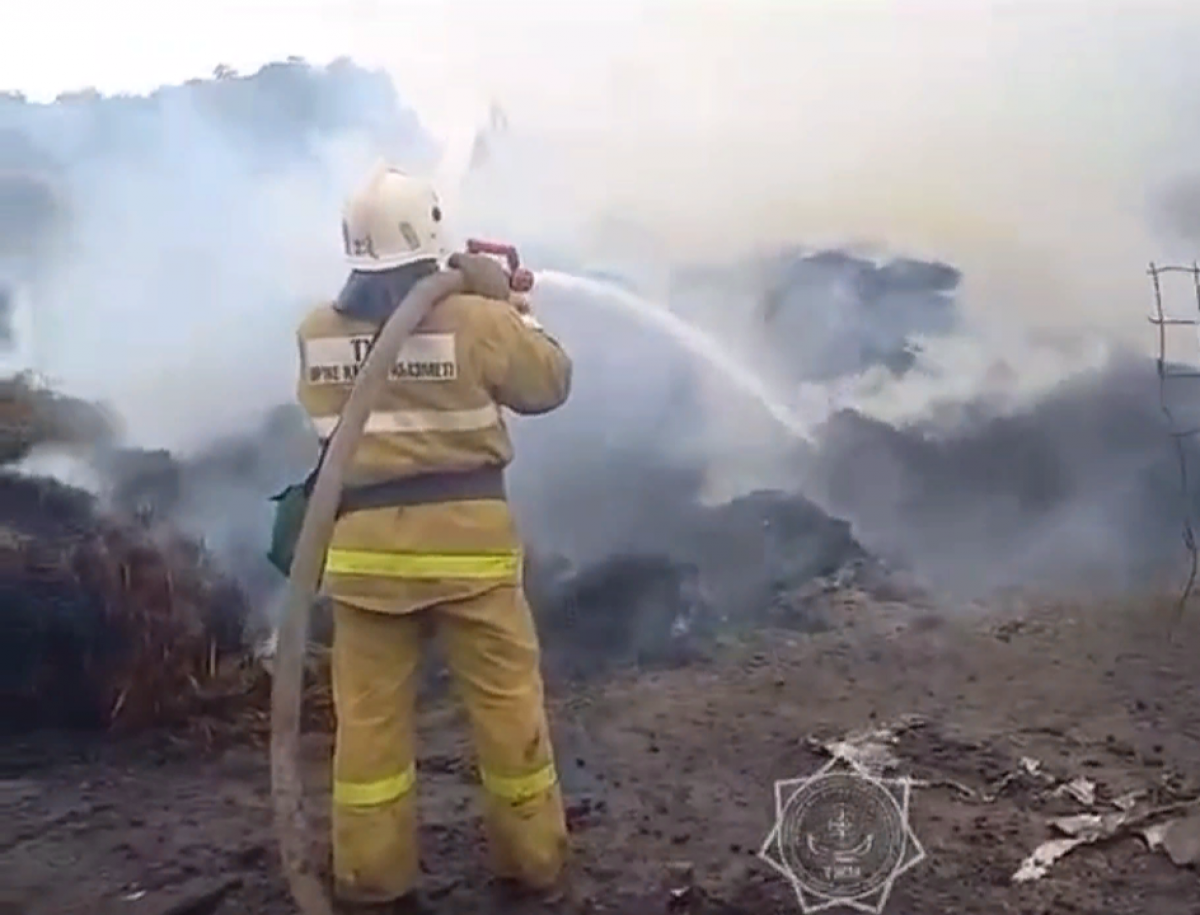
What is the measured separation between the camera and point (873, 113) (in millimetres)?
2531

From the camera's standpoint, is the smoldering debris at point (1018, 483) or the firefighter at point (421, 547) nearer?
A: the firefighter at point (421, 547)

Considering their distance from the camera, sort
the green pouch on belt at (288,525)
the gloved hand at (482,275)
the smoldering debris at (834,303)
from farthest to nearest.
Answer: the smoldering debris at (834,303)
the green pouch on belt at (288,525)
the gloved hand at (482,275)

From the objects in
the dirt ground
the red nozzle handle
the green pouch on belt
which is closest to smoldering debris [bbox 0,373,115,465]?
the green pouch on belt

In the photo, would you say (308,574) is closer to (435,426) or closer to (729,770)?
(435,426)

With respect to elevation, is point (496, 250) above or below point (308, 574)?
above

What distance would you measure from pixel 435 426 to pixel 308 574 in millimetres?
300

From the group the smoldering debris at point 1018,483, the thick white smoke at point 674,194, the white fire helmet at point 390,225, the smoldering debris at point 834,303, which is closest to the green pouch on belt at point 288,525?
the thick white smoke at point 674,194

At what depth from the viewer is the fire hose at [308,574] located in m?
2.21

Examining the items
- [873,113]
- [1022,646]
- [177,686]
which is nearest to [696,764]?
[1022,646]

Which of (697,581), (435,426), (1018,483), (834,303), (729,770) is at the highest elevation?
(834,303)

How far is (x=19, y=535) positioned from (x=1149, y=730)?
1.68 metres

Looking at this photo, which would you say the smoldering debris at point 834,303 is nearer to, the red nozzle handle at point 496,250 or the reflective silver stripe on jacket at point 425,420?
the red nozzle handle at point 496,250

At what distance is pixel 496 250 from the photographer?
2.45 metres

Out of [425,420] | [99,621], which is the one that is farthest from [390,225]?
[99,621]
